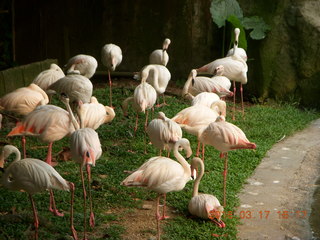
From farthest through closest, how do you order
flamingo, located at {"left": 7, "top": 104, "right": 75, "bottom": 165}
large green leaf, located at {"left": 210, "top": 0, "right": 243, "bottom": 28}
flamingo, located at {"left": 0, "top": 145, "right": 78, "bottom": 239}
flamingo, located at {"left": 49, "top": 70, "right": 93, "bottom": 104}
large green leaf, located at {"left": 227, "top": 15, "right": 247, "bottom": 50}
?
large green leaf, located at {"left": 210, "top": 0, "right": 243, "bottom": 28} < large green leaf, located at {"left": 227, "top": 15, "right": 247, "bottom": 50} < flamingo, located at {"left": 49, "top": 70, "right": 93, "bottom": 104} < flamingo, located at {"left": 7, "top": 104, "right": 75, "bottom": 165} < flamingo, located at {"left": 0, "top": 145, "right": 78, "bottom": 239}

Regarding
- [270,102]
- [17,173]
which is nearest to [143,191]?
[17,173]

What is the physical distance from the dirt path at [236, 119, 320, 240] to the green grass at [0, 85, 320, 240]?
0.41 ft

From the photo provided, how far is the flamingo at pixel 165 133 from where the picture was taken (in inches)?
231

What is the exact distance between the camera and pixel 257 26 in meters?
10.1

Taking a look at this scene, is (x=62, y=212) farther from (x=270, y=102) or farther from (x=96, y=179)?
(x=270, y=102)

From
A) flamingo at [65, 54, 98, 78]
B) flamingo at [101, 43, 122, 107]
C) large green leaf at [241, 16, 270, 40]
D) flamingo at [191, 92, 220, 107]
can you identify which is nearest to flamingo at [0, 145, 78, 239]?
flamingo at [191, 92, 220, 107]

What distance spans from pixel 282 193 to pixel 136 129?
8.53ft

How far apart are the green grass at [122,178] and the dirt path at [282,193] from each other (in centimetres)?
12

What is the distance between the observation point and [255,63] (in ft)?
34.0

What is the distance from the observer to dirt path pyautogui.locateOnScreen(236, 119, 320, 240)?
198 inches

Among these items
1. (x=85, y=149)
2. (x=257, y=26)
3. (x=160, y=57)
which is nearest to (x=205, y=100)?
(x=160, y=57)

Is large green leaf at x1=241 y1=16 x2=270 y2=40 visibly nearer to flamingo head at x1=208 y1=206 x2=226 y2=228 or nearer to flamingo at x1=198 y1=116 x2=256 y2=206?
flamingo at x1=198 y1=116 x2=256 y2=206

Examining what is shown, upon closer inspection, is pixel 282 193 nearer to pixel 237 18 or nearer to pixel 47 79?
pixel 47 79

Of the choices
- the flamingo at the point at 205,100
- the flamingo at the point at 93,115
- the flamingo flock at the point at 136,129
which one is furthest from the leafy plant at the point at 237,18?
the flamingo at the point at 93,115
